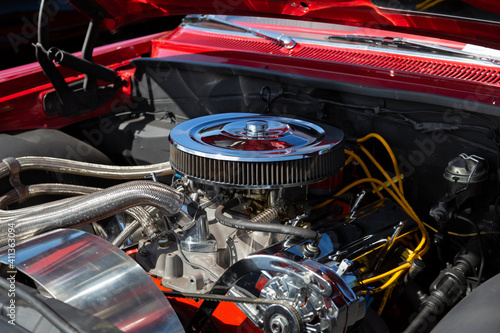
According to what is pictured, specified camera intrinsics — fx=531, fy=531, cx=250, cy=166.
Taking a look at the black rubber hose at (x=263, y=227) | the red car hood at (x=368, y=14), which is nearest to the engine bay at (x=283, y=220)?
the black rubber hose at (x=263, y=227)

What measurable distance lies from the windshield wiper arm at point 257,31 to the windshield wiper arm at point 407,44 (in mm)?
148

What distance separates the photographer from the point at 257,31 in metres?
2.13

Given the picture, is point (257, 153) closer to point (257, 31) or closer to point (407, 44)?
point (407, 44)

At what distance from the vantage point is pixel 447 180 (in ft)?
4.66

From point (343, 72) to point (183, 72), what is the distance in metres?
0.67

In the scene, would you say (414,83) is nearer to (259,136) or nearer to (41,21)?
(259,136)

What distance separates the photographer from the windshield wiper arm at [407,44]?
1.63m

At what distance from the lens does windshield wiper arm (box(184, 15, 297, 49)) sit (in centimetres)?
199

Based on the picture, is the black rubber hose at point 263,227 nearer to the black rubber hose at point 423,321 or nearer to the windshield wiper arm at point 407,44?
the black rubber hose at point 423,321

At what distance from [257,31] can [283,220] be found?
944 millimetres

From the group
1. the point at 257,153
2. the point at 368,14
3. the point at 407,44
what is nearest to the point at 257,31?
the point at 407,44

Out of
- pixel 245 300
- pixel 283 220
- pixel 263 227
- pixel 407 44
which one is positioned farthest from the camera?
pixel 407 44

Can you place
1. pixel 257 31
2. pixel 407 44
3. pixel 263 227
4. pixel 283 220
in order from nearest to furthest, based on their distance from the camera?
pixel 263 227, pixel 283 220, pixel 407 44, pixel 257 31

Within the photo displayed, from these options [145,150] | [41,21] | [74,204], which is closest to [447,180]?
[74,204]
